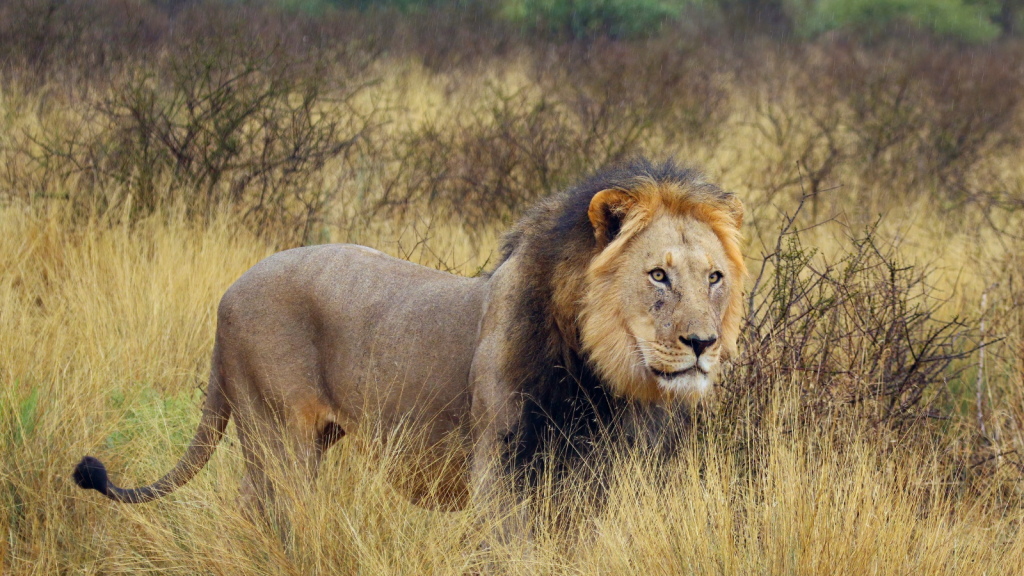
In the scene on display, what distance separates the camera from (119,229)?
21.7 feet

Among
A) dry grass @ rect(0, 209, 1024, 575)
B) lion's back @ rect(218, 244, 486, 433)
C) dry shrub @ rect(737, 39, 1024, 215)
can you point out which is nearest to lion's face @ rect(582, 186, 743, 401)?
dry grass @ rect(0, 209, 1024, 575)

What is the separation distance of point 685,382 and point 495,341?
62 centimetres

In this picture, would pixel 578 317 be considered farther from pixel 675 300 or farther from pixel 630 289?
pixel 675 300

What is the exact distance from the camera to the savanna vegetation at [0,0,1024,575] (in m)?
2.95

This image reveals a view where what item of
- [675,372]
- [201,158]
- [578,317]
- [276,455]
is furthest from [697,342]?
[201,158]

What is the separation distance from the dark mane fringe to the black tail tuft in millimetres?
1277

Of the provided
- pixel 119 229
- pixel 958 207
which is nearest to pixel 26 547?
pixel 119 229

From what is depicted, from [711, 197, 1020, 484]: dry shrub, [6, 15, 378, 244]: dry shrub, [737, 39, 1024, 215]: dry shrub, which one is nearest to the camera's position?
[711, 197, 1020, 484]: dry shrub

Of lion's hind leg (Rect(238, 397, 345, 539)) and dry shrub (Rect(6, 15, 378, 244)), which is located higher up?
dry shrub (Rect(6, 15, 378, 244))

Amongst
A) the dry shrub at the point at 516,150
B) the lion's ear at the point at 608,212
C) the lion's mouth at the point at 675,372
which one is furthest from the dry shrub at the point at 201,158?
the lion's mouth at the point at 675,372

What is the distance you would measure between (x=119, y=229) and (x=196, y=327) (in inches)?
65.9

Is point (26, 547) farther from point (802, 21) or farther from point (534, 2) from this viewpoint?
point (802, 21)

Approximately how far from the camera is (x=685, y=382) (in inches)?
105

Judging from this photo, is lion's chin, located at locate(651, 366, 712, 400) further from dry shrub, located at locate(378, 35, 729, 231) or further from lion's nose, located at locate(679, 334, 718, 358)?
dry shrub, located at locate(378, 35, 729, 231)
